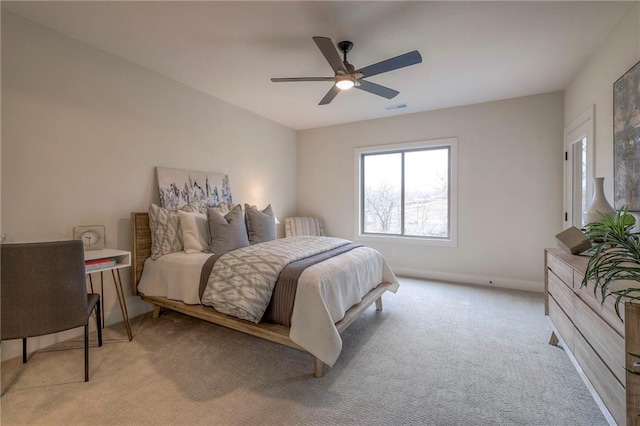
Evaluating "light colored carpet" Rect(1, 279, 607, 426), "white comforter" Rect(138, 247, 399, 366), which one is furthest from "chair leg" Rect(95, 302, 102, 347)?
"white comforter" Rect(138, 247, 399, 366)

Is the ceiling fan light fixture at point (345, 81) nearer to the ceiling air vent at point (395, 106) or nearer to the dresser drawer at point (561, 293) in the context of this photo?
the ceiling air vent at point (395, 106)

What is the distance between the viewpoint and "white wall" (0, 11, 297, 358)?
2250 mm

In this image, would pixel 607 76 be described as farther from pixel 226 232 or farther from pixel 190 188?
pixel 190 188

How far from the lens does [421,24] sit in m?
2.30

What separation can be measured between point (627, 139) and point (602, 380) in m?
1.82

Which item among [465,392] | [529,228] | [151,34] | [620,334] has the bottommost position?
[465,392]

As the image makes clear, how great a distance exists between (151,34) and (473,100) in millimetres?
3998

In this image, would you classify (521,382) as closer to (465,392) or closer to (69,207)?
(465,392)

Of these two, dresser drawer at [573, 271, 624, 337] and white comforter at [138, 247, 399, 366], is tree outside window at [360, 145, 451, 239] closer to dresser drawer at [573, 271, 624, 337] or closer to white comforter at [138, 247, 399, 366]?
white comforter at [138, 247, 399, 366]

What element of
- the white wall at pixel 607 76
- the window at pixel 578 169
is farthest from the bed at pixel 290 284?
the window at pixel 578 169

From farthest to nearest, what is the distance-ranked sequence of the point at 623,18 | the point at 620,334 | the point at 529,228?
1. the point at 529,228
2. the point at 623,18
3. the point at 620,334

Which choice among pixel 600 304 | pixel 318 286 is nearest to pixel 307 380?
pixel 318 286

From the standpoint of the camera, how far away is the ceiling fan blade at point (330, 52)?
6.53 feet

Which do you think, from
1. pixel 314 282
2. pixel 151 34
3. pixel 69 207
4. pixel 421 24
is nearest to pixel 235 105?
pixel 151 34
